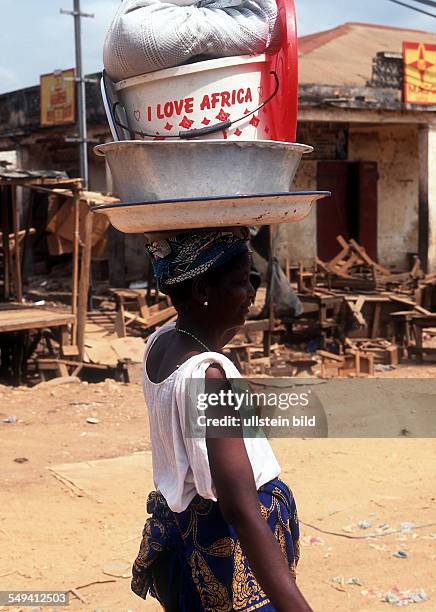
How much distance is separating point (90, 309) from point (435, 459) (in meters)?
10.2

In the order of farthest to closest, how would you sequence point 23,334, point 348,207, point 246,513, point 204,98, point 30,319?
point 348,207, point 23,334, point 30,319, point 204,98, point 246,513

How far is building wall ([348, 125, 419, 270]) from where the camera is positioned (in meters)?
18.4

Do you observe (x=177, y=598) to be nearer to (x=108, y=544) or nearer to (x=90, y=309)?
(x=108, y=544)

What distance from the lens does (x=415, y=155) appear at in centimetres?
1878

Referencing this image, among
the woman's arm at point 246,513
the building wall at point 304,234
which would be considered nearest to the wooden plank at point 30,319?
the building wall at point 304,234

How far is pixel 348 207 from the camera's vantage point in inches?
728

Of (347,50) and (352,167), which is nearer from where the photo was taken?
(352,167)

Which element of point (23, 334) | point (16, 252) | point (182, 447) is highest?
point (16, 252)

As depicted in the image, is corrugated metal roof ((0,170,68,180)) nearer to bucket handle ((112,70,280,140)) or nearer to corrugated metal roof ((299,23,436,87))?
corrugated metal roof ((299,23,436,87))

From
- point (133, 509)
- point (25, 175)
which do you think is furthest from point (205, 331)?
point (25, 175)

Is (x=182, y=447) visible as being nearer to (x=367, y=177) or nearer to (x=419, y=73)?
(x=419, y=73)

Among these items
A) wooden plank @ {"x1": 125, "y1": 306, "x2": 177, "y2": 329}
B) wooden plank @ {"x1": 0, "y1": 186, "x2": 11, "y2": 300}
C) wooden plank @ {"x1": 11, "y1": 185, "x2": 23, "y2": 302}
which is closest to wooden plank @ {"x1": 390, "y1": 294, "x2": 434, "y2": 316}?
wooden plank @ {"x1": 125, "y1": 306, "x2": 177, "y2": 329}

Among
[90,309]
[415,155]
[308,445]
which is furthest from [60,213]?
[415,155]

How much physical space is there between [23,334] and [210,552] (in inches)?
353
